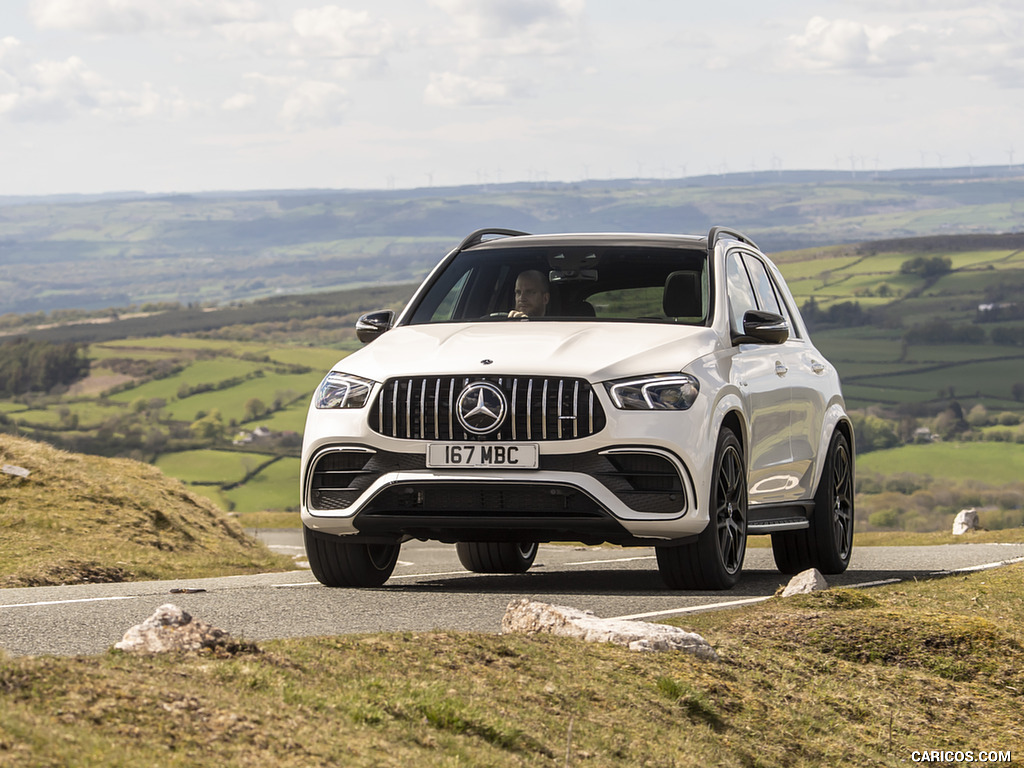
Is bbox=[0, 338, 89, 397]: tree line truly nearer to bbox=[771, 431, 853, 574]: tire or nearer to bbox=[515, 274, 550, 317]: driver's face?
bbox=[771, 431, 853, 574]: tire

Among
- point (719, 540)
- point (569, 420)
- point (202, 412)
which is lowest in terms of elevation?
point (202, 412)

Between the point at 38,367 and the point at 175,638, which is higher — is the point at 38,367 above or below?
below

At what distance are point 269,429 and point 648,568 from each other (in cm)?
10931

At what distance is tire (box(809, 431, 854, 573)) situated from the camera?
11.4 meters

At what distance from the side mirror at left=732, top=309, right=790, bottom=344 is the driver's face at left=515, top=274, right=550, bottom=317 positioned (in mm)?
1529

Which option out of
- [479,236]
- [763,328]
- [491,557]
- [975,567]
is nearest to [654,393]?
[763,328]

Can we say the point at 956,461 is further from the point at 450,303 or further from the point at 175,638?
the point at 175,638

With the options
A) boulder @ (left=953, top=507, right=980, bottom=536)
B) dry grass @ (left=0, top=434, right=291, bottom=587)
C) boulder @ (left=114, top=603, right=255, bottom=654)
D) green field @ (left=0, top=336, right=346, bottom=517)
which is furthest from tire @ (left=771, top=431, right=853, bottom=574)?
green field @ (left=0, top=336, right=346, bottom=517)

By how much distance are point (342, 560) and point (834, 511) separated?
4.33 m

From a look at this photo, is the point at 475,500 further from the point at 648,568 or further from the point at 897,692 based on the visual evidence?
the point at 648,568

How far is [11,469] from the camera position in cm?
1992

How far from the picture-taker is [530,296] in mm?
10547

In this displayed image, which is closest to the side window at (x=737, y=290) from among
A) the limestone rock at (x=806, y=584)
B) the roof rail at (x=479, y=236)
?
the roof rail at (x=479, y=236)

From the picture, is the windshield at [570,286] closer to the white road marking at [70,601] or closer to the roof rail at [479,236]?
the roof rail at [479,236]
